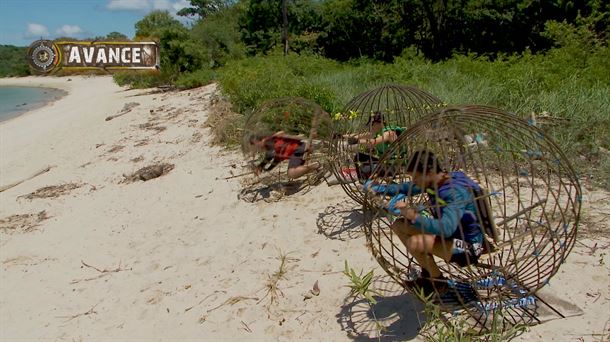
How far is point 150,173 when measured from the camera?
→ 767cm

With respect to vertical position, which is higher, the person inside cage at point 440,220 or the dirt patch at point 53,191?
the person inside cage at point 440,220

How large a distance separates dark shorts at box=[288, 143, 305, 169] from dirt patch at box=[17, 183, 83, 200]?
14.8 ft

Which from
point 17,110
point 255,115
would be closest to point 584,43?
point 255,115

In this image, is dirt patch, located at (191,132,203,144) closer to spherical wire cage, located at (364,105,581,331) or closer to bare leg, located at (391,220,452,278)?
spherical wire cage, located at (364,105,581,331)

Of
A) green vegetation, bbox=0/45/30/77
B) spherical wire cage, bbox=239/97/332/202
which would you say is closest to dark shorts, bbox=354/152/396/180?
spherical wire cage, bbox=239/97/332/202

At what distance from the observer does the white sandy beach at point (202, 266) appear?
3.47m

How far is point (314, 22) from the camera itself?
26.5 meters

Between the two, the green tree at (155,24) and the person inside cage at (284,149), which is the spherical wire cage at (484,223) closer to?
the person inside cage at (284,149)

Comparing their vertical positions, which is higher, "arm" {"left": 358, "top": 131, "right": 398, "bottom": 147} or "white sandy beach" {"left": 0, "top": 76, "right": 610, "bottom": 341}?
"arm" {"left": 358, "top": 131, "right": 398, "bottom": 147}

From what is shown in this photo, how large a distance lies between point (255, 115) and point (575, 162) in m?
3.76

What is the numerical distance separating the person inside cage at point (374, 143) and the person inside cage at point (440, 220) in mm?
1786

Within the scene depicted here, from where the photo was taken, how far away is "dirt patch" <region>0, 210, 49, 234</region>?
6.56m

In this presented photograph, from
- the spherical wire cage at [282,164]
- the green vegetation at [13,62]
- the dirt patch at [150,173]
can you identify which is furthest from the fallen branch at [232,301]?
the green vegetation at [13,62]

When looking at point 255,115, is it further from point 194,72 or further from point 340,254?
point 194,72
